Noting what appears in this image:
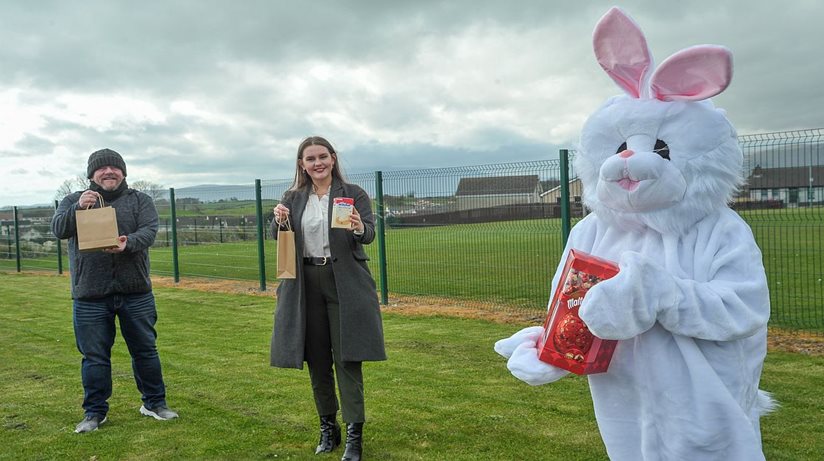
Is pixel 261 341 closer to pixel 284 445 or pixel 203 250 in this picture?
pixel 284 445

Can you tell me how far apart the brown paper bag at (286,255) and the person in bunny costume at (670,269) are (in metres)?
1.75

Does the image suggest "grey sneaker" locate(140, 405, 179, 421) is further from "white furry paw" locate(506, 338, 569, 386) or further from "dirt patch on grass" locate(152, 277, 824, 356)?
"dirt patch on grass" locate(152, 277, 824, 356)

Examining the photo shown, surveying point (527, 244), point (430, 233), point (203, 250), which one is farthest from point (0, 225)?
point (527, 244)

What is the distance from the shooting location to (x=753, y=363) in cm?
239

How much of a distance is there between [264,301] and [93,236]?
23.5 ft

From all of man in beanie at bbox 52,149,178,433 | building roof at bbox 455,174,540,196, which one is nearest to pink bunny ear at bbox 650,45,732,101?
man in beanie at bbox 52,149,178,433

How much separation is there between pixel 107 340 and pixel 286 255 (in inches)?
78.5

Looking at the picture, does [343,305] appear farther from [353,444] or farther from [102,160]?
[102,160]

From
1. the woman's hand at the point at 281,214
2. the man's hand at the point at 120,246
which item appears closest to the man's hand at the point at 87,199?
the man's hand at the point at 120,246

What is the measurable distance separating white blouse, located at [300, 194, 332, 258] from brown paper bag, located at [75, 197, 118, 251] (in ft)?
4.84

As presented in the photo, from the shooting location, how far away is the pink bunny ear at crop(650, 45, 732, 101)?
2.39 m

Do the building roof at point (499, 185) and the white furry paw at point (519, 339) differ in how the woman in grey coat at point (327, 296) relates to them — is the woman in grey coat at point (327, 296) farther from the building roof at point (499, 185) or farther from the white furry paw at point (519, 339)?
the building roof at point (499, 185)

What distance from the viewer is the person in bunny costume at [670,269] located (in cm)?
220

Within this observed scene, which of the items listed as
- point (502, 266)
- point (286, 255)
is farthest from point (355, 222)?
point (502, 266)
